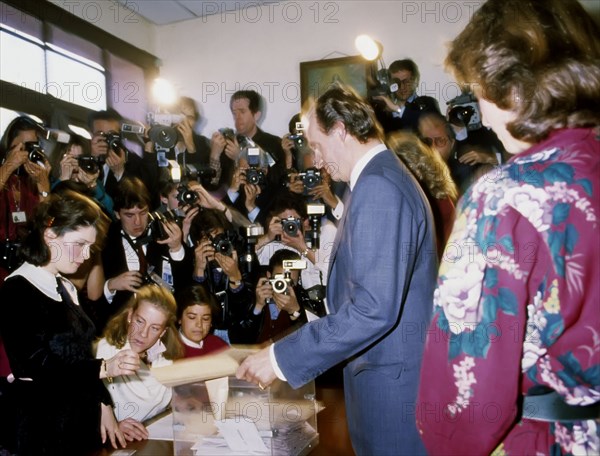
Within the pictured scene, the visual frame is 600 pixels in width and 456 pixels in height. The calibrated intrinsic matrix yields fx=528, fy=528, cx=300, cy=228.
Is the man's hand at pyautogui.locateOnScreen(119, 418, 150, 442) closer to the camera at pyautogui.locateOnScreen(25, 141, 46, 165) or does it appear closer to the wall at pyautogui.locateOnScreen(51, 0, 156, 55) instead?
the camera at pyautogui.locateOnScreen(25, 141, 46, 165)

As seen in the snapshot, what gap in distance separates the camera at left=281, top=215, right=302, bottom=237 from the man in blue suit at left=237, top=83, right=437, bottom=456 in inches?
82.5

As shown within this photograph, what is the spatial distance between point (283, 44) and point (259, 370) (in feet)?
11.1

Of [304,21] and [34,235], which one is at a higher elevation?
[304,21]

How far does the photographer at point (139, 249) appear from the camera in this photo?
125 inches

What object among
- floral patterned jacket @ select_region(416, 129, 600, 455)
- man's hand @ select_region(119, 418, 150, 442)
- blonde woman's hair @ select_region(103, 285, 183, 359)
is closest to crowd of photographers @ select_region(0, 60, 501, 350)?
blonde woman's hair @ select_region(103, 285, 183, 359)

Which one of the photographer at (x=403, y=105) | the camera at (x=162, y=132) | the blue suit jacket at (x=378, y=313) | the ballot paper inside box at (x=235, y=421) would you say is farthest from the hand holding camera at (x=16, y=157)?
the blue suit jacket at (x=378, y=313)

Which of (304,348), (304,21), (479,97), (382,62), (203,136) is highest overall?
(304,21)

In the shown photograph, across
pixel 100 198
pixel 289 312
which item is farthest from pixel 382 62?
pixel 100 198

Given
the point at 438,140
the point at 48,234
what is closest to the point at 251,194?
the point at 438,140

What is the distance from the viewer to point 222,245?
11.1 feet

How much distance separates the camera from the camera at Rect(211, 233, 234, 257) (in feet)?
11.1

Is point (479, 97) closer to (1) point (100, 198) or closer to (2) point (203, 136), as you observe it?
(1) point (100, 198)

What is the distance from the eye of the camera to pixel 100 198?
334cm

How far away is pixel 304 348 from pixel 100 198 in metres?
2.57
